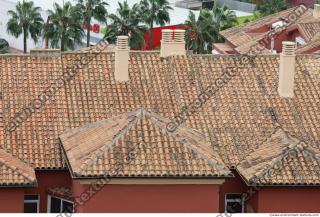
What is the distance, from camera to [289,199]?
4088cm

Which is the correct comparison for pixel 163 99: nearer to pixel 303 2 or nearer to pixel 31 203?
pixel 31 203

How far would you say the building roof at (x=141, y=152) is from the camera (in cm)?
3897

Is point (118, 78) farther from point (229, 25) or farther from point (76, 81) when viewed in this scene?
point (229, 25)

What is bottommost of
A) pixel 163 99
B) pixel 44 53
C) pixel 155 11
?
pixel 163 99

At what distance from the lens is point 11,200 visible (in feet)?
131

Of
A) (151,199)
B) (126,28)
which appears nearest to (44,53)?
(151,199)

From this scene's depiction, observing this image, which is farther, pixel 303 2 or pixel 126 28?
pixel 303 2

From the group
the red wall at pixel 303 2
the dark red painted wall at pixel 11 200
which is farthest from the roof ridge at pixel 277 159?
the red wall at pixel 303 2

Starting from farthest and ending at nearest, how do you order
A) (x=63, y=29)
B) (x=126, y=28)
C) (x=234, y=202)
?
(x=126, y=28)
(x=63, y=29)
(x=234, y=202)

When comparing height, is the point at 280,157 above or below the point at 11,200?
above

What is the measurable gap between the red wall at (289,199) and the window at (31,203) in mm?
7832

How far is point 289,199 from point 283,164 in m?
1.22

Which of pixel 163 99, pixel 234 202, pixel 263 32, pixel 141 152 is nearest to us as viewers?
pixel 141 152

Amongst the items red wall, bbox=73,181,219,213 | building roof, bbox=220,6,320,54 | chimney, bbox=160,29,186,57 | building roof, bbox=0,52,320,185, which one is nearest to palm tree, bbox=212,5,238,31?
building roof, bbox=220,6,320,54
